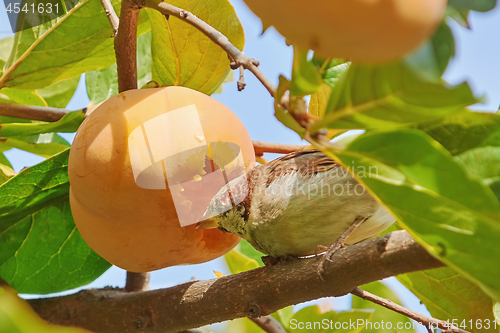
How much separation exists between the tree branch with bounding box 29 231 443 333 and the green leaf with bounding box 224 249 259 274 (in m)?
0.44

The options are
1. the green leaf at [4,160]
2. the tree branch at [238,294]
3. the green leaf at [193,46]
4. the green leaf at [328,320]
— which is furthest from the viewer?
the green leaf at [4,160]

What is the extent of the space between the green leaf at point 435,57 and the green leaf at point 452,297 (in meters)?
0.99

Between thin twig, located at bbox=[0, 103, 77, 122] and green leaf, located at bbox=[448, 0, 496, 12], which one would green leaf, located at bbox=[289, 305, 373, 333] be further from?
green leaf, located at bbox=[448, 0, 496, 12]

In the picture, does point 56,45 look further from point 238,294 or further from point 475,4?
point 475,4

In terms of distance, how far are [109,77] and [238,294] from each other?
99cm

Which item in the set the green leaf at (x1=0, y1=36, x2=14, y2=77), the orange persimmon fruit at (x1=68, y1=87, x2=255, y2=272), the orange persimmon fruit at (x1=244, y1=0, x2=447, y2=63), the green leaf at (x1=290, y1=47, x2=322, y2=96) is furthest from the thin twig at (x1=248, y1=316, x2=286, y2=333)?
the green leaf at (x1=0, y1=36, x2=14, y2=77)

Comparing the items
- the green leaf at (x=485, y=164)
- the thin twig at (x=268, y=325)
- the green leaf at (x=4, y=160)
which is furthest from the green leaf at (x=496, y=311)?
the green leaf at (x=4, y=160)

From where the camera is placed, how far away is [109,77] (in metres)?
1.69

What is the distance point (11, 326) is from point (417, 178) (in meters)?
0.45

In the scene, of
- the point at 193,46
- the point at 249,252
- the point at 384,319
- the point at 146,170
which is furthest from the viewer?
the point at 249,252

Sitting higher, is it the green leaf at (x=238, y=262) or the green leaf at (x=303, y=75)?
the green leaf at (x=303, y=75)

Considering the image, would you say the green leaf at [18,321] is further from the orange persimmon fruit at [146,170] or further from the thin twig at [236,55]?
the orange persimmon fruit at [146,170]

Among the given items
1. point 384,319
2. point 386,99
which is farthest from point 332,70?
point 384,319

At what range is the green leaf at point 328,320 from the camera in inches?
57.5
